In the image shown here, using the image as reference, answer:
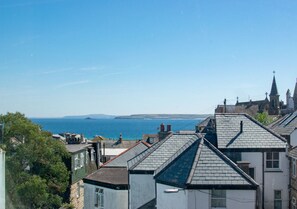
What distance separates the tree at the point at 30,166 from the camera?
79.9 feet

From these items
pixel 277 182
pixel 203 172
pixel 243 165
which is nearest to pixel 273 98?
Result: pixel 277 182

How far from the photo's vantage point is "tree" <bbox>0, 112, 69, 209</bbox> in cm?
2436

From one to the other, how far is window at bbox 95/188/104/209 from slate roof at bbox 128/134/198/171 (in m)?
2.99

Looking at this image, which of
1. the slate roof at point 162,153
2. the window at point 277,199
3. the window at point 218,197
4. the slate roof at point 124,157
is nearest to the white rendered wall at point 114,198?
the slate roof at point 162,153

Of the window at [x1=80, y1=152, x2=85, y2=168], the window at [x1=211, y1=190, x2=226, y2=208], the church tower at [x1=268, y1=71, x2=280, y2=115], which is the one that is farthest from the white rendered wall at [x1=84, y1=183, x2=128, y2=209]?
the church tower at [x1=268, y1=71, x2=280, y2=115]

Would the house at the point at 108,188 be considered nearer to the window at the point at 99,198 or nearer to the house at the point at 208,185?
the window at the point at 99,198

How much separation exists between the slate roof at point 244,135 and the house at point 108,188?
6.60 metres

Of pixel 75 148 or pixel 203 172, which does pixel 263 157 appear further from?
pixel 75 148

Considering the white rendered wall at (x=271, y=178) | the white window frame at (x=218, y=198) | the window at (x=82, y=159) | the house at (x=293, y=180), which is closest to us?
the white window frame at (x=218, y=198)

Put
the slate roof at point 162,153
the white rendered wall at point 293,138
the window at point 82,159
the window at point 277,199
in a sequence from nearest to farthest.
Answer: the slate roof at point 162,153, the window at point 277,199, the white rendered wall at point 293,138, the window at point 82,159

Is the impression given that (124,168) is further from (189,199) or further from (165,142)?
(189,199)

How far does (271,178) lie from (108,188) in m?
10.0

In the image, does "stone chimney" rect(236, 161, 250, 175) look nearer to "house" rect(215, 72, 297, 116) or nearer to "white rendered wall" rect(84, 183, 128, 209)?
"white rendered wall" rect(84, 183, 128, 209)

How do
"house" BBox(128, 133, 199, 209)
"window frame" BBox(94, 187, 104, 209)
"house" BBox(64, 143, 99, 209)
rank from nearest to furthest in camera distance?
1. "house" BBox(128, 133, 199, 209)
2. "window frame" BBox(94, 187, 104, 209)
3. "house" BBox(64, 143, 99, 209)
